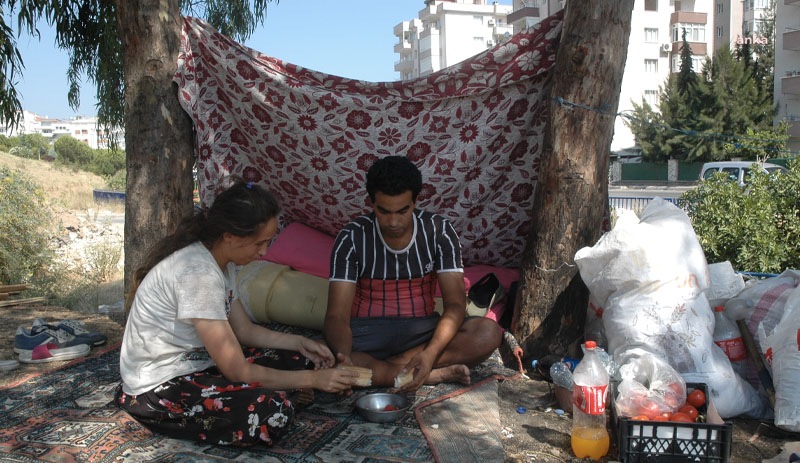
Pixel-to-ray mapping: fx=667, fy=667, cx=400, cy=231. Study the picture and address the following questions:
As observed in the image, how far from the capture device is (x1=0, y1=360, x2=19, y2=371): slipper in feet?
12.7

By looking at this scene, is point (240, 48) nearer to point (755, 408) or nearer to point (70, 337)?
point (70, 337)

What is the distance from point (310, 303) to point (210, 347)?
1.72 meters

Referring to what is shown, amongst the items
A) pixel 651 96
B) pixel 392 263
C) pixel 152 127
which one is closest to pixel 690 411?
pixel 392 263

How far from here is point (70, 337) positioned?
13.7 ft

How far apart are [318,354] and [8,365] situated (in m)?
2.10

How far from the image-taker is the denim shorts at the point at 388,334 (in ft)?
11.3

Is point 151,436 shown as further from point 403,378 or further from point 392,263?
point 392,263

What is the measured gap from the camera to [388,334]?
3.44 metres

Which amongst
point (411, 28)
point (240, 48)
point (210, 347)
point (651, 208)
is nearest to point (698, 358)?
point (651, 208)

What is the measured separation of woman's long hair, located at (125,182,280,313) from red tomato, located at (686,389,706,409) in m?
1.86

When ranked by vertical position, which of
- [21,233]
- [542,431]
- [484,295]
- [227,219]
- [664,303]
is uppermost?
[227,219]

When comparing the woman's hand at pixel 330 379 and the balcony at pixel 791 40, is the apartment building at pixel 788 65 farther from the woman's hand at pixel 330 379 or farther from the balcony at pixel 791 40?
the woman's hand at pixel 330 379

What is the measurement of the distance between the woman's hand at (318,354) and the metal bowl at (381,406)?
229 mm

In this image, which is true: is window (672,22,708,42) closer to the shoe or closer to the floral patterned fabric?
the floral patterned fabric
